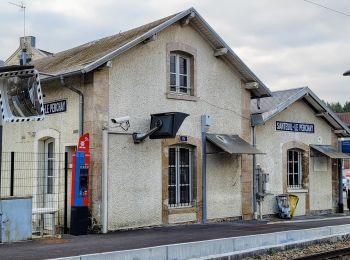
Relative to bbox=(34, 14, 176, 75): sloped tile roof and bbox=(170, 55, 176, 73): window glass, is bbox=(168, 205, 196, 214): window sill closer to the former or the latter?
bbox=(170, 55, 176, 73): window glass

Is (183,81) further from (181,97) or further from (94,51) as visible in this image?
(94,51)

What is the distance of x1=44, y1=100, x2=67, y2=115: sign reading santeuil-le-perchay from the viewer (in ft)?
46.1

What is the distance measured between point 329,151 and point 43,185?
10.6 meters

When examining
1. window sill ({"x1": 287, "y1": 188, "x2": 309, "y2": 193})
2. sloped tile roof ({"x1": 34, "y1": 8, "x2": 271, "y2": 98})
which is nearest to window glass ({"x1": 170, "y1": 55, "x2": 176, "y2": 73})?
sloped tile roof ({"x1": 34, "y1": 8, "x2": 271, "y2": 98})

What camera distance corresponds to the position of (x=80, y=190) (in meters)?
12.6

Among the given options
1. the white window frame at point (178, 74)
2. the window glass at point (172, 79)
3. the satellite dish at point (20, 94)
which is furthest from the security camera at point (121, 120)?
the window glass at point (172, 79)

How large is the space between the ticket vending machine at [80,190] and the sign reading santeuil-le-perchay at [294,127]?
26.7 feet

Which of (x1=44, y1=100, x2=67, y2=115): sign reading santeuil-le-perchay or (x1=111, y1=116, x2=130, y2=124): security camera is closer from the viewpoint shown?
(x1=111, y1=116, x2=130, y2=124): security camera

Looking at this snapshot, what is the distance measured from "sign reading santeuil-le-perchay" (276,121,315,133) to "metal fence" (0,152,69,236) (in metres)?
7.95

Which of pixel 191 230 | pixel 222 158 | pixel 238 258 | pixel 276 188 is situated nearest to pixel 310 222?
pixel 276 188

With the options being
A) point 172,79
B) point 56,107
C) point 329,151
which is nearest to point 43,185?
point 56,107

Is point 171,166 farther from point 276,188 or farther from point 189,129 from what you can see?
point 276,188

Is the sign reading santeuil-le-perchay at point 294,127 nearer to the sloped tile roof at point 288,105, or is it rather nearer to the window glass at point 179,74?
the sloped tile roof at point 288,105

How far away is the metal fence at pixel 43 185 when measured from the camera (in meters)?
13.2
